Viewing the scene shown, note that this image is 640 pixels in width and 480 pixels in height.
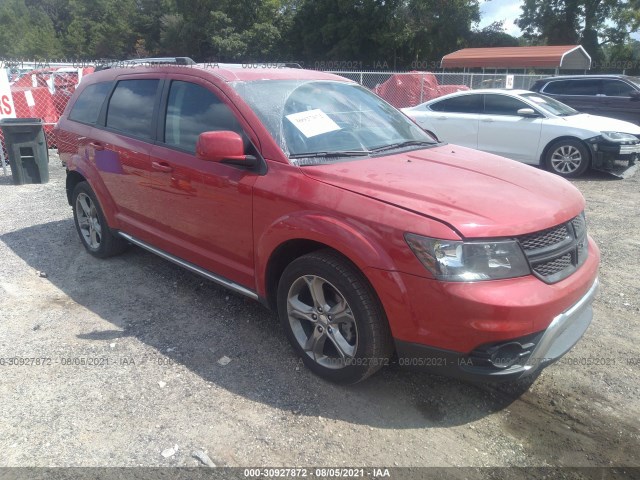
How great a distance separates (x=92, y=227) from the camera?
544 cm

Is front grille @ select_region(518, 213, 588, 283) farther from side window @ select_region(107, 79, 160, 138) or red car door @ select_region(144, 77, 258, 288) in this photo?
side window @ select_region(107, 79, 160, 138)

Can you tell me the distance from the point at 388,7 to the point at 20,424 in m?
43.3

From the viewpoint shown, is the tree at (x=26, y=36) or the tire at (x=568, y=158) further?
the tree at (x=26, y=36)

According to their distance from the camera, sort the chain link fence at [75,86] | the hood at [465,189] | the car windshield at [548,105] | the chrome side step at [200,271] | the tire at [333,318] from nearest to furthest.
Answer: the hood at [465,189], the tire at [333,318], the chrome side step at [200,271], the car windshield at [548,105], the chain link fence at [75,86]

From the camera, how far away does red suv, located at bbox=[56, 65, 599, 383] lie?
106 inches

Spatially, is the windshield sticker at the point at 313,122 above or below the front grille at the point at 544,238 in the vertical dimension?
above

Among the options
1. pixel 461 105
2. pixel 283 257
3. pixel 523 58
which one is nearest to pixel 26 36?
pixel 523 58

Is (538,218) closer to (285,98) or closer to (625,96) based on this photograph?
(285,98)

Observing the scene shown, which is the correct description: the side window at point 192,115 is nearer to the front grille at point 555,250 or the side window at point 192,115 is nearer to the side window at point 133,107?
the side window at point 133,107

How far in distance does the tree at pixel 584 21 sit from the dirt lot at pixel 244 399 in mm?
45885

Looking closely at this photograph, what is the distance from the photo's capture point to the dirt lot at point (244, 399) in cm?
278

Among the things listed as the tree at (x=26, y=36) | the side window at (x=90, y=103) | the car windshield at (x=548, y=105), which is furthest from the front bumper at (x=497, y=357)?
the tree at (x=26, y=36)

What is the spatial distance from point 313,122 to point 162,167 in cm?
128

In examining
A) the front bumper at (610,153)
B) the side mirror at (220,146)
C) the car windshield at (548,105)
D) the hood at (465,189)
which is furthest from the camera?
the car windshield at (548,105)
